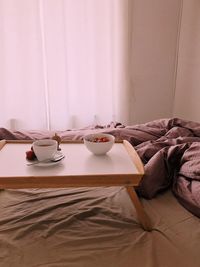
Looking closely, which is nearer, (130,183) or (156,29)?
(130,183)

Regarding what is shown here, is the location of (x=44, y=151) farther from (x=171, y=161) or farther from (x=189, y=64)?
(x=189, y=64)

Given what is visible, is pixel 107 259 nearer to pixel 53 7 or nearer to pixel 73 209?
pixel 73 209

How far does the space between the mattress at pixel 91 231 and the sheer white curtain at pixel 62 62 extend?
1.58 meters

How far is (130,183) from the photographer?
1.02 metres

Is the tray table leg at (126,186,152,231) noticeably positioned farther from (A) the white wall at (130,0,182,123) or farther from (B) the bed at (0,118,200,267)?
(A) the white wall at (130,0,182,123)

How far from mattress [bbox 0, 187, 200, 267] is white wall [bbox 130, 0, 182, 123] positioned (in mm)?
1858

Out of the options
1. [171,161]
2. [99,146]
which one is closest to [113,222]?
[99,146]

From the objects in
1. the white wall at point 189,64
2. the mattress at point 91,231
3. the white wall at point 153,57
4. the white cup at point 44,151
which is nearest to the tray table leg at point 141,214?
the mattress at point 91,231

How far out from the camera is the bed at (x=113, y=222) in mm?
896

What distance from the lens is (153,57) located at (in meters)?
2.92

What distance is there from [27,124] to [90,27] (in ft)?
3.58

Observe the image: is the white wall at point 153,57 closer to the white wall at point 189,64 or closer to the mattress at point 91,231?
the white wall at point 189,64

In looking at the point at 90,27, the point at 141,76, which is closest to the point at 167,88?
the point at 141,76

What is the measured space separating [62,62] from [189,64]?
3.98 ft
